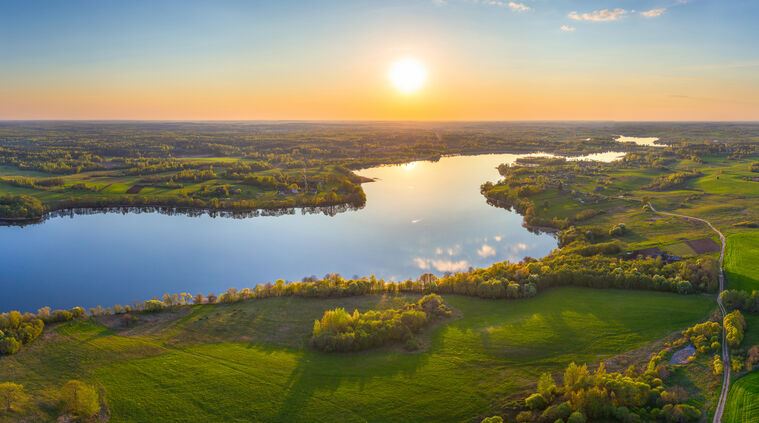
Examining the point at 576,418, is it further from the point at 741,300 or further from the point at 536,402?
the point at 741,300

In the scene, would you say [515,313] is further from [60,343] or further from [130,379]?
[60,343]

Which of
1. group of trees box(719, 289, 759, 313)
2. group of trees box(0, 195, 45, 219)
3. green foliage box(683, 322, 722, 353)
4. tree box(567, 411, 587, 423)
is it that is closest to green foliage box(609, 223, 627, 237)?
group of trees box(719, 289, 759, 313)

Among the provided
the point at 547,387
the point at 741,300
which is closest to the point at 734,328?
the point at 741,300

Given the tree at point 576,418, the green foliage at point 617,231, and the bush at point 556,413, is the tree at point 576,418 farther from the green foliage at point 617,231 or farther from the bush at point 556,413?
the green foliage at point 617,231

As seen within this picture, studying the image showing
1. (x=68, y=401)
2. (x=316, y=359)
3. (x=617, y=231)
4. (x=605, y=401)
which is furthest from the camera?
(x=617, y=231)

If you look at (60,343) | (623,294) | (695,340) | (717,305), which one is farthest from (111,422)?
(717,305)

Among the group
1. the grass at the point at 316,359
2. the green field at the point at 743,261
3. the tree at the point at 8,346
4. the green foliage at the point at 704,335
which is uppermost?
the green field at the point at 743,261

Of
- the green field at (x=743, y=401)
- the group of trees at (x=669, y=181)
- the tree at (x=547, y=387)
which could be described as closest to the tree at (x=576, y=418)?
the tree at (x=547, y=387)
